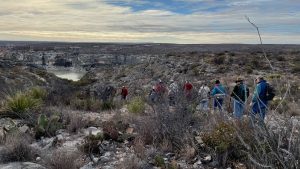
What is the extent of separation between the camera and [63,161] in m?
6.72

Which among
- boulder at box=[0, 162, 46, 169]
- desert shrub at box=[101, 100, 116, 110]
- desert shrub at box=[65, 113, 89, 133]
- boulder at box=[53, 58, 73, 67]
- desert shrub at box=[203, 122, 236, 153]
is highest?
desert shrub at box=[203, 122, 236, 153]

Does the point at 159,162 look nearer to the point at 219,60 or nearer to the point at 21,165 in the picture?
the point at 21,165

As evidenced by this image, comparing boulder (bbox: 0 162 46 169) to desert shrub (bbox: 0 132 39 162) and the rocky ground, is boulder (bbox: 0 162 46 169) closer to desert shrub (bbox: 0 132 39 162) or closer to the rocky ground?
the rocky ground

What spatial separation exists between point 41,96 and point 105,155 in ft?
25.5

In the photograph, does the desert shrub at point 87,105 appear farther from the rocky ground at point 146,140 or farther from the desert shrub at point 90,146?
the desert shrub at point 90,146

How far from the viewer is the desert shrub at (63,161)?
6.69 meters

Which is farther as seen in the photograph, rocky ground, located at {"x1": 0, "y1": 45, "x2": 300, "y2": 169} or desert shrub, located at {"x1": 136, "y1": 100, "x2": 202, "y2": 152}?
desert shrub, located at {"x1": 136, "y1": 100, "x2": 202, "y2": 152}

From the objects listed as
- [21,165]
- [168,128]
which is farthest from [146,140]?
[21,165]

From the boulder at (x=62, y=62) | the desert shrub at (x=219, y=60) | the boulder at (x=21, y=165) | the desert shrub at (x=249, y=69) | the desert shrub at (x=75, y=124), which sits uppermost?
the boulder at (x=21, y=165)

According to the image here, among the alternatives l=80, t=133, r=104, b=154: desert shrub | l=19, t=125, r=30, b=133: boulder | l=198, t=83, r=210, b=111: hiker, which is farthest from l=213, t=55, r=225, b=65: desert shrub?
l=80, t=133, r=104, b=154: desert shrub

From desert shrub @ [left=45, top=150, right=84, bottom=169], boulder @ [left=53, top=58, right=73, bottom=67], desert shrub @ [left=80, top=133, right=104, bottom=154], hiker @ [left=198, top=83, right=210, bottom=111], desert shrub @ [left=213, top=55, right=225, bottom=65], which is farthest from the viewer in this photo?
boulder @ [left=53, top=58, right=73, bottom=67]

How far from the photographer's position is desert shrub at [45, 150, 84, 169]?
6691 millimetres

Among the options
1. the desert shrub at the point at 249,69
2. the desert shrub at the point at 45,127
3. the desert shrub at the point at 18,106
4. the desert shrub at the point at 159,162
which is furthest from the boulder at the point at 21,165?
the desert shrub at the point at 249,69

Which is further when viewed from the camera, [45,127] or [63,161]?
[45,127]
